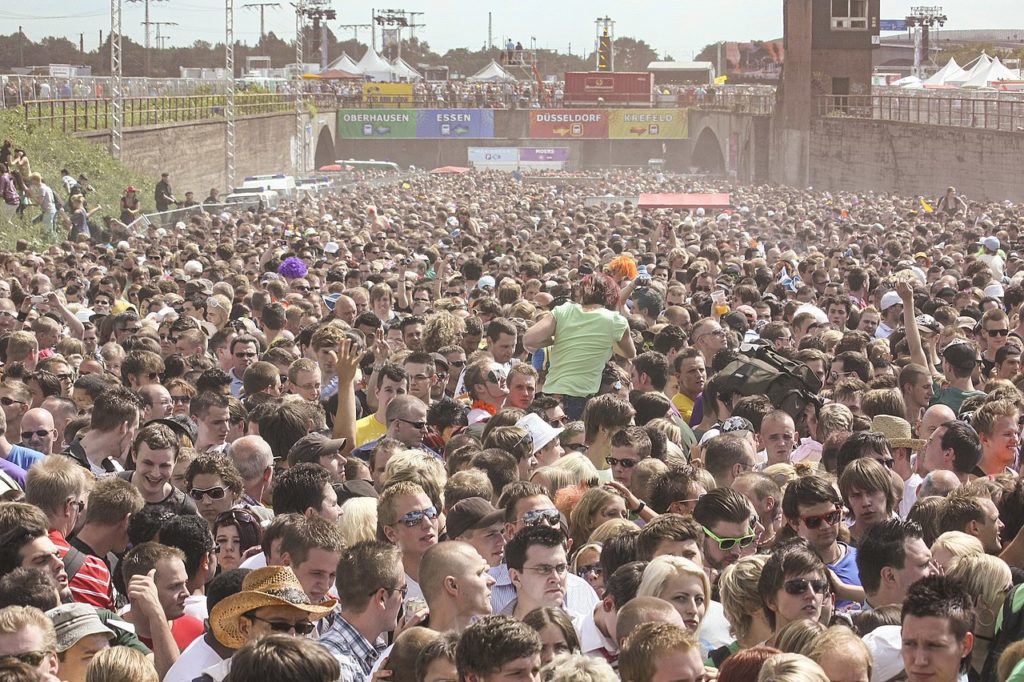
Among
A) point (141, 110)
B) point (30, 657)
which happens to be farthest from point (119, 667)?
point (141, 110)

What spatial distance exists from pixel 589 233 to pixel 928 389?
524 inches

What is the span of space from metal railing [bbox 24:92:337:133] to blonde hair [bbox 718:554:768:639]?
107 feet

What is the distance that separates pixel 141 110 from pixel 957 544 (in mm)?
42481

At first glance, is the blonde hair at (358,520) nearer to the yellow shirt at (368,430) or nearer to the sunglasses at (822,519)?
the sunglasses at (822,519)

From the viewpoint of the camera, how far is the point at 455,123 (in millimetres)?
79375

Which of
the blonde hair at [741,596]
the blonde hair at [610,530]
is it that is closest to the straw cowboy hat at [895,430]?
the blonde hair at [610,530]

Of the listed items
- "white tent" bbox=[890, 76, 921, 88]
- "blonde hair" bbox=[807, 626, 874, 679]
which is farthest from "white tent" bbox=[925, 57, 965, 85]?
"blonde hair" bbox=[807, 626, 874, 679]

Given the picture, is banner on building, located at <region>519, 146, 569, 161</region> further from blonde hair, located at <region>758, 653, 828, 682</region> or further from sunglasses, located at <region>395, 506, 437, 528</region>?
blonde hair, located at <region>758, 653, 828, 682</region>

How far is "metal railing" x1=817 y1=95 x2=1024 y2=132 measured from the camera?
41.3 meters

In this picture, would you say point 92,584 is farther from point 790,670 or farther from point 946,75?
point 946,75

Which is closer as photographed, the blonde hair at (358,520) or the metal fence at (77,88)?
the blonde hair at (358,520)

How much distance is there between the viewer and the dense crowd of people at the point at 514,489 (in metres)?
4.96

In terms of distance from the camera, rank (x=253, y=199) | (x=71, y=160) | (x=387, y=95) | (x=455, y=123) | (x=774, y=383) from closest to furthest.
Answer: (x=774, y=383) < (x=71, y=160) < (x=253, y=199) < (x=455, y=123) < (x=387, y=95)

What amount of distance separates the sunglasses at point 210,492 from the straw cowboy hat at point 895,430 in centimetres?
335
